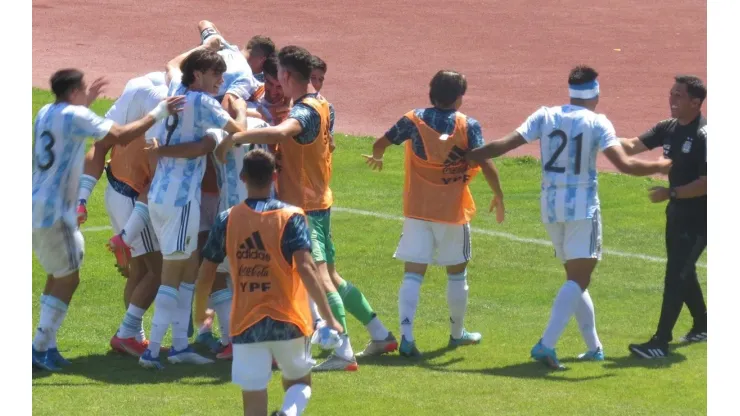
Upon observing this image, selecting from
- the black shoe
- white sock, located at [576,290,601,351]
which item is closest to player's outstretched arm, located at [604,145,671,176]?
white sock, located at [576,290,601,351]

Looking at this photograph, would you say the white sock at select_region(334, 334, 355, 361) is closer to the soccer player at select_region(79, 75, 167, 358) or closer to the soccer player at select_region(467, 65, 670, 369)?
the soccer player at select_region(467, 65, 670, 369)

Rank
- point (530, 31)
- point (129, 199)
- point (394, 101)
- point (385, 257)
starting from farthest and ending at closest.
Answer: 1. point (530, 31)
2. point (394, 101)
3. point (385, 257)
4. point (129, 199)

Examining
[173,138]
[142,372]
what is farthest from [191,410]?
[173,138]

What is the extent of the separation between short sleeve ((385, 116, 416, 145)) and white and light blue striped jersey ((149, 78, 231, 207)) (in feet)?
4.20

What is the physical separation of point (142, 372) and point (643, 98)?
12978mm

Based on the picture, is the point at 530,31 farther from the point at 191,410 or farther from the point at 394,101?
the point at 191,410

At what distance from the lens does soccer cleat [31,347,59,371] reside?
8.56 meters

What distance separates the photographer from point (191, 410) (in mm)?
7676

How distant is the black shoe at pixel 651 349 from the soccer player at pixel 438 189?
4.11 feet

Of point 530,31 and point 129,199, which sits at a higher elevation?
point 530,31

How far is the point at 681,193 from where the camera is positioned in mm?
9008

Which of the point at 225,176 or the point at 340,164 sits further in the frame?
the point at 340,164

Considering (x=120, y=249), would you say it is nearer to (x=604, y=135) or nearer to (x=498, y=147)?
(x=498, y=147)

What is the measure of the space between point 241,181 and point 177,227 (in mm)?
633
